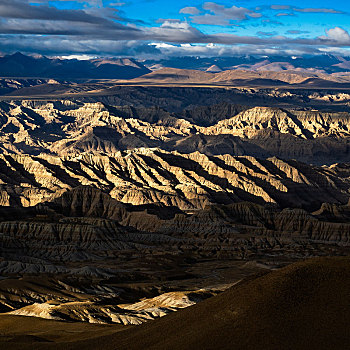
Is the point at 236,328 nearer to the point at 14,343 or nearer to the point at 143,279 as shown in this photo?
the point at 14,343

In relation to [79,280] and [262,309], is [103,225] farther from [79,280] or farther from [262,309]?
[262,309]

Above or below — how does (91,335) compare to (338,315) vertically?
below

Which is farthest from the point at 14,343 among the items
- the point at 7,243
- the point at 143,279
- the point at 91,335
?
the point at 7,243

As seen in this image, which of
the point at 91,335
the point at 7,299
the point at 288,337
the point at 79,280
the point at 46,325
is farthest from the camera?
the point at 79,280

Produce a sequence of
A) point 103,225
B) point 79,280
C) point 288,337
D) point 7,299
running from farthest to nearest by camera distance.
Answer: point 103,225 → point 79,280 → point 7,299 → point 288,337

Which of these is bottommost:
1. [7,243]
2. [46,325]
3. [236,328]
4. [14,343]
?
[7,243]

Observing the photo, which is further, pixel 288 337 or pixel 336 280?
pixel 336 280
